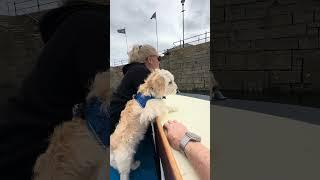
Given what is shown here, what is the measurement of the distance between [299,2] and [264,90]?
739 mm

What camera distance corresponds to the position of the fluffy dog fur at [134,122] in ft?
1.40

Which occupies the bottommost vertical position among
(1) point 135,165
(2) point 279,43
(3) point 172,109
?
(1) point 135,165

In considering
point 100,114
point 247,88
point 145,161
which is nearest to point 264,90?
point 247,88

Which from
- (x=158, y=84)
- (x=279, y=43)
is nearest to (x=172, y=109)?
(x=158, y=84)

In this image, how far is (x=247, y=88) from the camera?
8.54ft

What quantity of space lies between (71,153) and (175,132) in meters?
0.11

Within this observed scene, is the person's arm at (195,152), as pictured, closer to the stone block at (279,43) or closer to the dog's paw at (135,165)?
the dog's paw at (135,165)

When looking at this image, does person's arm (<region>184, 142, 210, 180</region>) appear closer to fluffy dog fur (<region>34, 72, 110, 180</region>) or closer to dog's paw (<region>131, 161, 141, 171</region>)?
fluffy dog fur (<region>34, 72, 110, 180</region>)

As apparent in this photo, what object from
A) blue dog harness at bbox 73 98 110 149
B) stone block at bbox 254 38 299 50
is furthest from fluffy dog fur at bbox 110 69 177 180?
stone block at bbox 254 38 299 50

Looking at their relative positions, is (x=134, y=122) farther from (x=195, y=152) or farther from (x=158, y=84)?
(x=195, y=152)

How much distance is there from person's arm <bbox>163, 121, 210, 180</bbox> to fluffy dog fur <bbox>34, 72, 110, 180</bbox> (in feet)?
0.26

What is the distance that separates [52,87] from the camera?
301 mm

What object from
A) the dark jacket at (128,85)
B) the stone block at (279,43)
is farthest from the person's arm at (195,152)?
the stone block at (279,43)

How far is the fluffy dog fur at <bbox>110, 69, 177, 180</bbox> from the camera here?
43 cm
